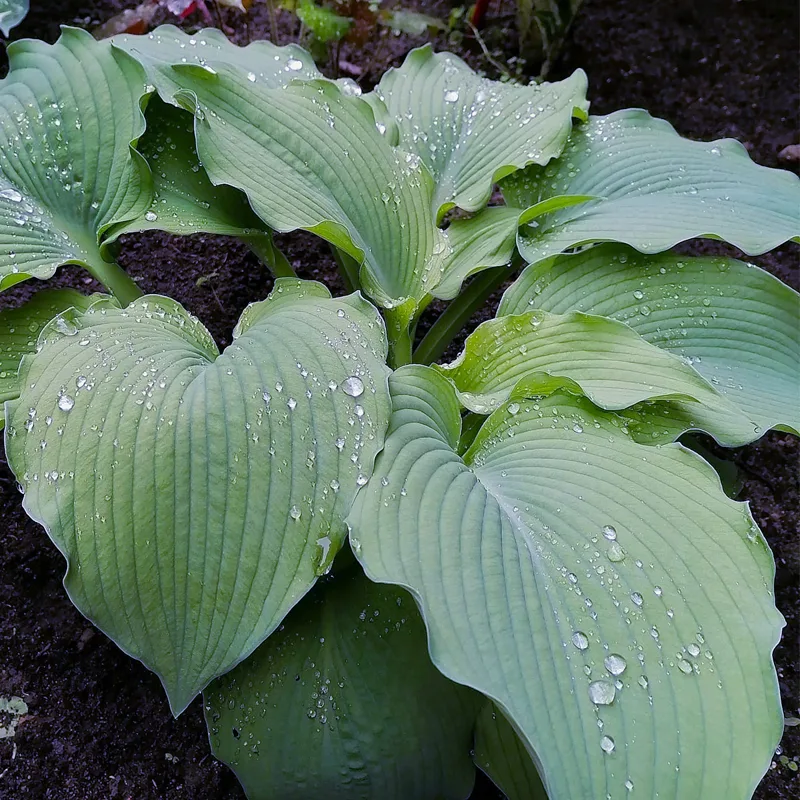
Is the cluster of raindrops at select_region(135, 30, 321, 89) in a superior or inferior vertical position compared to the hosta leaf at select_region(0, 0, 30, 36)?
superior

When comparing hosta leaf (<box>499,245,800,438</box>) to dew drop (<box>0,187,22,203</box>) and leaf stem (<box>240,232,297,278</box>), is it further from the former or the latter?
dew drop (<box>0,187,22,203</box>)

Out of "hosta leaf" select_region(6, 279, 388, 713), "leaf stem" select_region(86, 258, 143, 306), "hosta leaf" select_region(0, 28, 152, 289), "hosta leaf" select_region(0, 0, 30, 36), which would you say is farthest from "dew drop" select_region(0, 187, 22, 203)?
"hosta leaf" select_region(0, 0, 30, 36)

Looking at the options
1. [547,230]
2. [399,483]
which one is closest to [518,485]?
[399,483]

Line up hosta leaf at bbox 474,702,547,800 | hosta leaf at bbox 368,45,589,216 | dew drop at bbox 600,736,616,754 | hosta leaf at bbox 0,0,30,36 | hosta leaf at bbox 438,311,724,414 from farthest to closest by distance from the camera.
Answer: hosta leaf at bbox 0,0,30,36 → hosta leaf at bbox 368,45,589,216 → hosta leaf at bbox 438,311,724,414 → hosta leaf at bbox 474,702,547,800 → dew drop at bbox 600,736,616,754

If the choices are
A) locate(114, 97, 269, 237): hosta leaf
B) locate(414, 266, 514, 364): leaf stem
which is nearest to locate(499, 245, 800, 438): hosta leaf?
locate(414, 266, 514, 364): leaf stem

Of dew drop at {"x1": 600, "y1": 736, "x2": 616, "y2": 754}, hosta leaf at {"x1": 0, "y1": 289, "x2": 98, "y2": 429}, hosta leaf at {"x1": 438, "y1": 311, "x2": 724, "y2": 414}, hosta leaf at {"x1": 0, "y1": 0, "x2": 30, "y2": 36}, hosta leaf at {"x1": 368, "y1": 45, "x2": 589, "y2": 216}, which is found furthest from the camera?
hosta leaf at {"x1": 0, "y1": 0, "x2": 30, "y2": 36}

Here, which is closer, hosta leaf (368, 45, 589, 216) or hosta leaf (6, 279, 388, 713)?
hosta leaf (6, 279, 388, 713)
